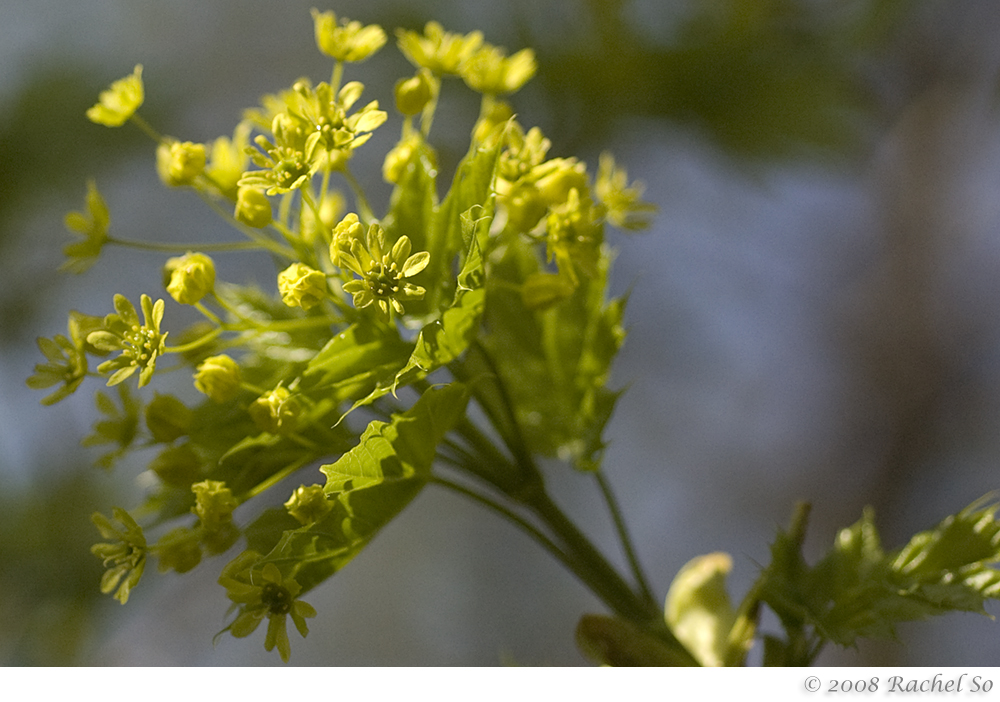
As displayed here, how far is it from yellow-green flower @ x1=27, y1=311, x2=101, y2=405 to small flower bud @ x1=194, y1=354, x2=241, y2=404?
0.07 m

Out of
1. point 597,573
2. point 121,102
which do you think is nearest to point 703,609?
point 597,573

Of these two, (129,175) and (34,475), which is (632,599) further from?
(129,175)

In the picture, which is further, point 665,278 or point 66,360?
point 665,278

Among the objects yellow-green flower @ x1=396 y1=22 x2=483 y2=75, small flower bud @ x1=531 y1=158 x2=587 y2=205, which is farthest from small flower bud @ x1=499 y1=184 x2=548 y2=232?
yellow-green flower @ x1=396 y1=22 x2=483 y2=75

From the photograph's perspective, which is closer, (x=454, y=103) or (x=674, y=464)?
(x=454, y=103)

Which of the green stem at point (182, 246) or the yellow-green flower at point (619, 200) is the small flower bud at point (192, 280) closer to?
the green stem at point (182, 246)

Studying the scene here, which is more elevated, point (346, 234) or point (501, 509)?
point (346, 234)

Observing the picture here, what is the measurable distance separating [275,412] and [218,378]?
0.11ft

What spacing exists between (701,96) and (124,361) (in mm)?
846

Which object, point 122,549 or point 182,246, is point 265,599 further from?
point 182,246

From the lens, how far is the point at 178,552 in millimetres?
393

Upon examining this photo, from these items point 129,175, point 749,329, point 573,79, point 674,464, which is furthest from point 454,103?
point 674,464

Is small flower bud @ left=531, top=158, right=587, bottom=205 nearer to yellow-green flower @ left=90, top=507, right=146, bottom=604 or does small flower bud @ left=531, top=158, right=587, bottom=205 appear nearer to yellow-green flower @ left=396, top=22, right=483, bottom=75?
yellow-green flower @ left=396, top=22, right=483, bottom=75
